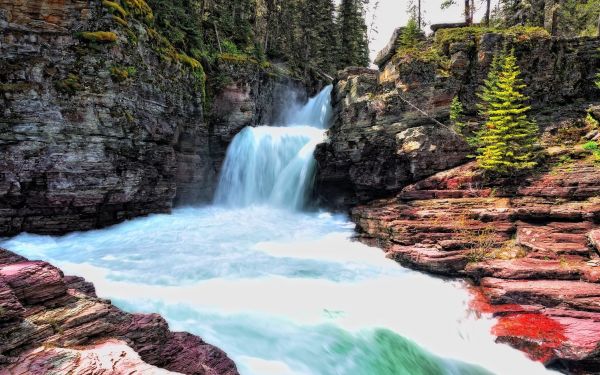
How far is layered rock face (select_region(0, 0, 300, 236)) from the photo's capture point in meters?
12.9

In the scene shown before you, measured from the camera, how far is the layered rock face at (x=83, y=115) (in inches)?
506

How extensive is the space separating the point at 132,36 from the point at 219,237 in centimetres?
952

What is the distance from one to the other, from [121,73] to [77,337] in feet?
41.6

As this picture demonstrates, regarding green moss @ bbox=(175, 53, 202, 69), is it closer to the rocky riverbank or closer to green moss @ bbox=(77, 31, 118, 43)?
green moss @ bbox=(77, 31, 118, 43)

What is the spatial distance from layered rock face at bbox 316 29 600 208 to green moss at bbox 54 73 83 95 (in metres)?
12.0

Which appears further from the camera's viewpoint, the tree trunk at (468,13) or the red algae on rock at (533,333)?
the tree trunk at (468,13)

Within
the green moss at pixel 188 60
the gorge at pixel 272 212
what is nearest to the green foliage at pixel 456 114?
the gorge at pixel 272 212

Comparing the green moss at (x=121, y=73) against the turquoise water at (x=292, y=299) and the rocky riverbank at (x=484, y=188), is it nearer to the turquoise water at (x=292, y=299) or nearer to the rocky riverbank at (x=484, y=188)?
the turquoise water at (x=292, y=299)

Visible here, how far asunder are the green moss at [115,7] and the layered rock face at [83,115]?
0.30ft

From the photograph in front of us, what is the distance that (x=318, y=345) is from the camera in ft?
24.0

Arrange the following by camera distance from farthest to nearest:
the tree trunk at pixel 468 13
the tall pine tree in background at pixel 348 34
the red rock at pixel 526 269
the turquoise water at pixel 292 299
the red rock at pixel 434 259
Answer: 1. the tall pine tree in background at pixel 348 34
2. the tree trunk at pixel 468 13
3. the red rock at pixel 434 259
4. the red rock at pixel 526 269
5. the turquoise water at pixel 292 299

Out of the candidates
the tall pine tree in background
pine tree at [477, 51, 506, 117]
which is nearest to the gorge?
pine tree at [477, 51, 506, 117]

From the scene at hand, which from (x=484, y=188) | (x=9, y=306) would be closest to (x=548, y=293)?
(x=484, y=188)

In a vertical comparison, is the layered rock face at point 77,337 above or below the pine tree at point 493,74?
below
